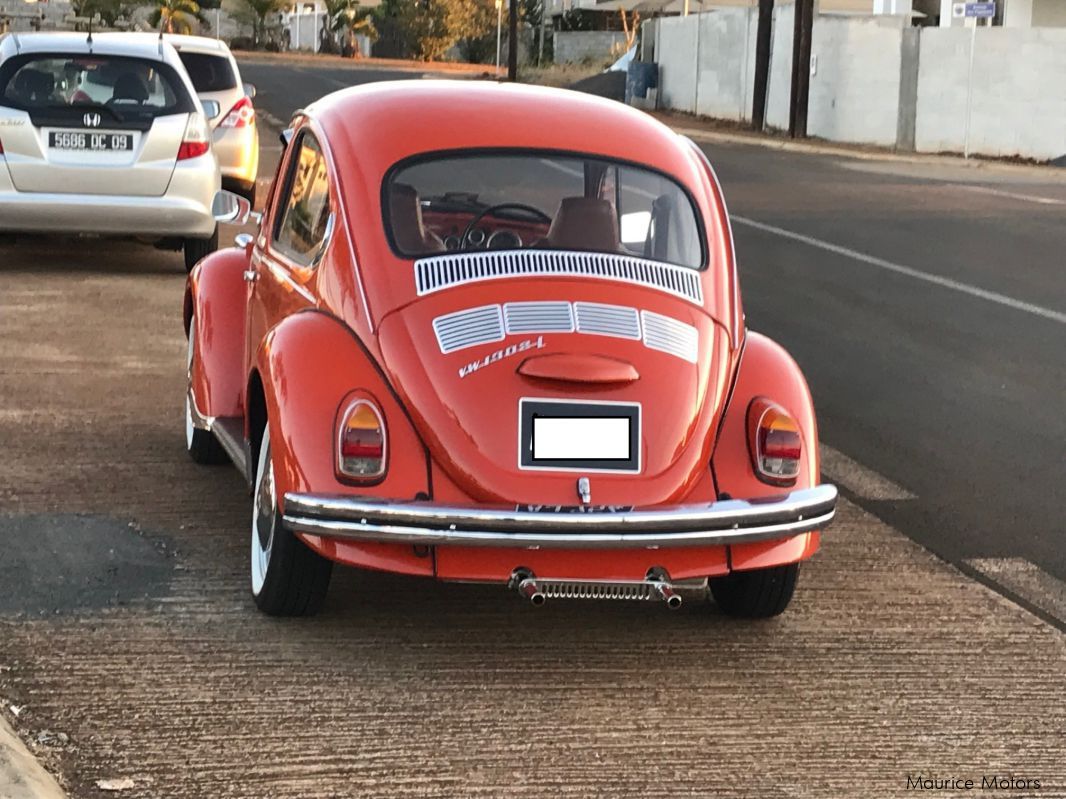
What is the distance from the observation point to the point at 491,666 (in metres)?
5.18

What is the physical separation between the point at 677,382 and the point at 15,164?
7.82m

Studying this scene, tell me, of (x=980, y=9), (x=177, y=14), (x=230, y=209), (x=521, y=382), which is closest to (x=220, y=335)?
(x=230, y=209)

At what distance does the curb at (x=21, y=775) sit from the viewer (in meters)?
4.01

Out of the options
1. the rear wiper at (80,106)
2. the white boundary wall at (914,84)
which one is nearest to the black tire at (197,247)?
the rear wiper at (80,106)

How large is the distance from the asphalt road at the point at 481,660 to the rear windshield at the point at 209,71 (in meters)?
9.30

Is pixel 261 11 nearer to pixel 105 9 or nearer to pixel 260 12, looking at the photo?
pixel 260 12

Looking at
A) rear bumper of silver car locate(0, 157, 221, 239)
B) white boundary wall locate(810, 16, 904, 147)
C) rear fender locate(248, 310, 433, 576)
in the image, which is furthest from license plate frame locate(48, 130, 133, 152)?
white boundary wall locate(810, 16, 904, 147)

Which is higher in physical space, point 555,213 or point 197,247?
point 555,213

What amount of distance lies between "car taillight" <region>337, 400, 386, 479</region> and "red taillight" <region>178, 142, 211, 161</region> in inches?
303

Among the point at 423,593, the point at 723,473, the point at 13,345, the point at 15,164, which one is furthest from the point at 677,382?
the point at 15,164

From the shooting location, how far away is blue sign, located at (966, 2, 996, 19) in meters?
28.5

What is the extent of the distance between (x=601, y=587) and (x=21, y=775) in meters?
1.67

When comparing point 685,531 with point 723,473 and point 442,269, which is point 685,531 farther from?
point 442,269

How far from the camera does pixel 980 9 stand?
2867 centimetres
